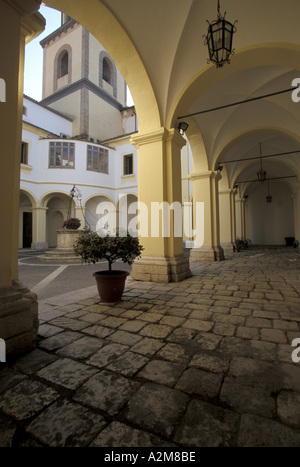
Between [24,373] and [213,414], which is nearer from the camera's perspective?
[213,414]

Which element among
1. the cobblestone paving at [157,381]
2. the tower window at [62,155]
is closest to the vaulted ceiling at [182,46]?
the cobblestone paving at [157,381]

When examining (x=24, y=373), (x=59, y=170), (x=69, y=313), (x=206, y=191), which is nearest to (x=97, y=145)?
(x=59, y=170)

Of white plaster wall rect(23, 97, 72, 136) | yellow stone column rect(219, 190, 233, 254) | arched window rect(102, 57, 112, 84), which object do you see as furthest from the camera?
arched window rect(102, 57, 112, 84)

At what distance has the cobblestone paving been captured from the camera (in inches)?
49.2

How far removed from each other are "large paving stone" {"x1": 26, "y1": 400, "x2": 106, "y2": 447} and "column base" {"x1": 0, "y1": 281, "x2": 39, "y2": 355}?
843mm

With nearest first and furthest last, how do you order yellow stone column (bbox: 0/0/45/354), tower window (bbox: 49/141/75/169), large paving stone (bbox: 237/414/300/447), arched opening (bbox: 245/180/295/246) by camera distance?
large paving stone (bbox: 237/414/300/447) < yellow stone column (bbox: 0/0/45/354) < tower window (bbox: 49/141/75/169) < arched opening (bbox: 245/180/295/246)

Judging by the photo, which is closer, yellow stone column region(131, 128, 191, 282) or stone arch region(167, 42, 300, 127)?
stone arch region(167, 42, 300, 127)

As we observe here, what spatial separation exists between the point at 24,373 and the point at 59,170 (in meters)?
17.7

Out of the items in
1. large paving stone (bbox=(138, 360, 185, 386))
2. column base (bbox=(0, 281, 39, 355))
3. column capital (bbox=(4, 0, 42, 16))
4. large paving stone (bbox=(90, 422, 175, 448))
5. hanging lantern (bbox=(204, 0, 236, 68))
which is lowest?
large paving stone (bbox=(90, 422, 175, 448))

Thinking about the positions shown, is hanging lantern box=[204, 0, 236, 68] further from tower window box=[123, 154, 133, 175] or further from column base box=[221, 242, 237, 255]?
tower window box=[123, 154, 133, 175]

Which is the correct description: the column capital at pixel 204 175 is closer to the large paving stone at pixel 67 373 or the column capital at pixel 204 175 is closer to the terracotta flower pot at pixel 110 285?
the terracotta flower pot at pixel 110 285

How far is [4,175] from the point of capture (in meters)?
2.09

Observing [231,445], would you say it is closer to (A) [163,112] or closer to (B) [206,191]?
(A) [163,112]

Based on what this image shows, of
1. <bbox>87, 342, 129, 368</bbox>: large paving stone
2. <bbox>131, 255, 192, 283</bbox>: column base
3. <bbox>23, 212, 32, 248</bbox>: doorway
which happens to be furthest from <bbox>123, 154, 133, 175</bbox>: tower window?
<bbox>87, 342, 129, 368</bbox>: large paving stone
